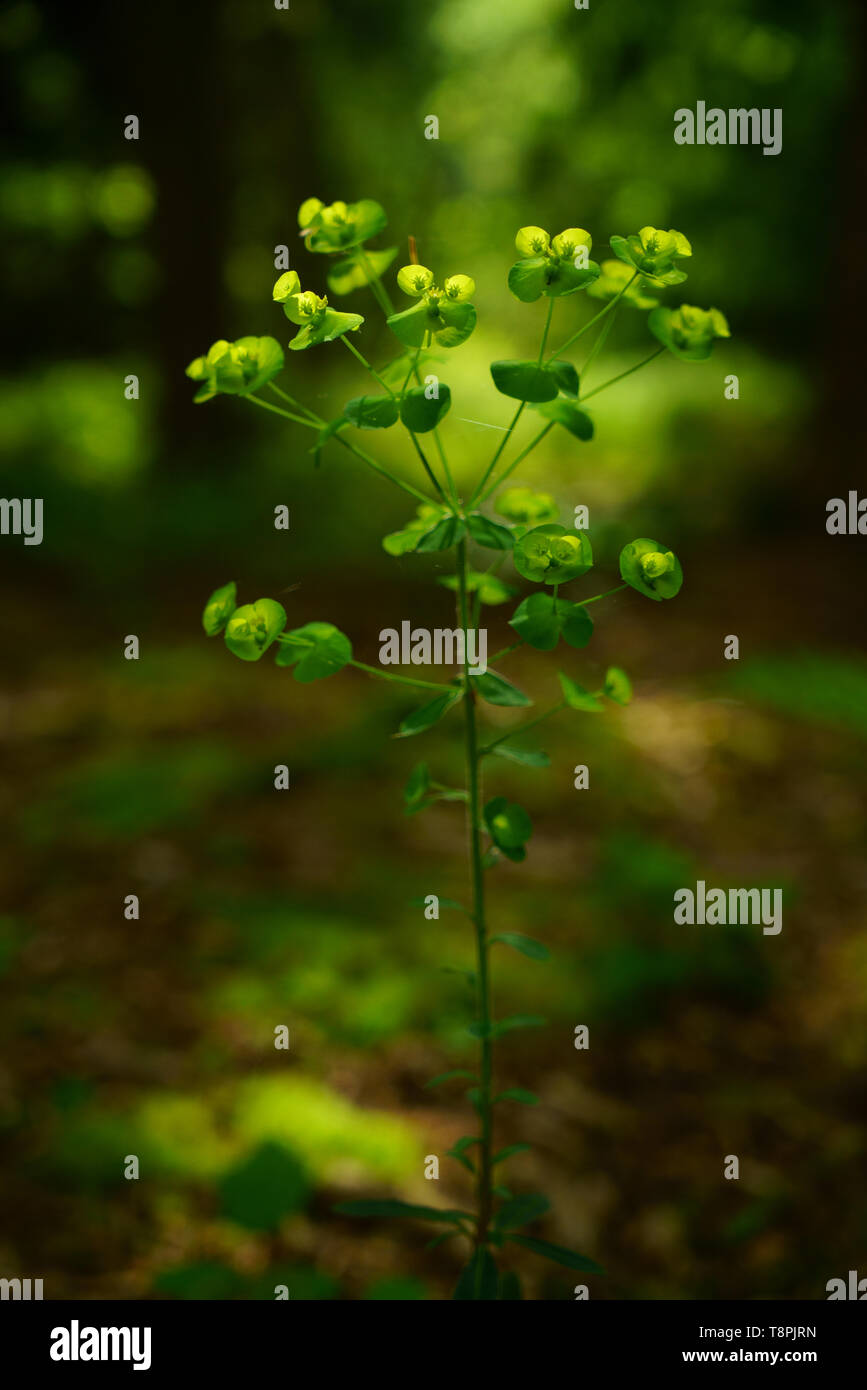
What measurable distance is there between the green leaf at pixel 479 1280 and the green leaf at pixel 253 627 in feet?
3.44

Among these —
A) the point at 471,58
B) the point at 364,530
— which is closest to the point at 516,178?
the point at 471,58

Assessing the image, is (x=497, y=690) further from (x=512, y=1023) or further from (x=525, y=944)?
(x=512, y=1023)

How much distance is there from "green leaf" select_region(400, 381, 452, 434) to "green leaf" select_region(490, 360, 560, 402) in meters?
0.08

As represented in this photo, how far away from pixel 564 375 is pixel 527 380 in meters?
0.05

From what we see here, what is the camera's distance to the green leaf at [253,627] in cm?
122

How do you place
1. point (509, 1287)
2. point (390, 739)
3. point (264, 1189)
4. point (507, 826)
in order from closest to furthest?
point (507, 826) < point (509, 1287) < point (264, 1189) < point (390, 739)

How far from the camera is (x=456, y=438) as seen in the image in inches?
362

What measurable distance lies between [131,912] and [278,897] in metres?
0.46

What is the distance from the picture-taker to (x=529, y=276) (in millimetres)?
1182

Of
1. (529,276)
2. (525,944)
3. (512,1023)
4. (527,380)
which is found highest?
(529,276)

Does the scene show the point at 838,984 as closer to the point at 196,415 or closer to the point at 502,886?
the point at 502,886

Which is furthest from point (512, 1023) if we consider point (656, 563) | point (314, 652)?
point (656, 563)

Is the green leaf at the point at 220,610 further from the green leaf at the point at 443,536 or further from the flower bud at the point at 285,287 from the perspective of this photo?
the flower bud at the point at 285,287

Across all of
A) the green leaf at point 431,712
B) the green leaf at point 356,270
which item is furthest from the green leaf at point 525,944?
the green leaf at point 356,270
